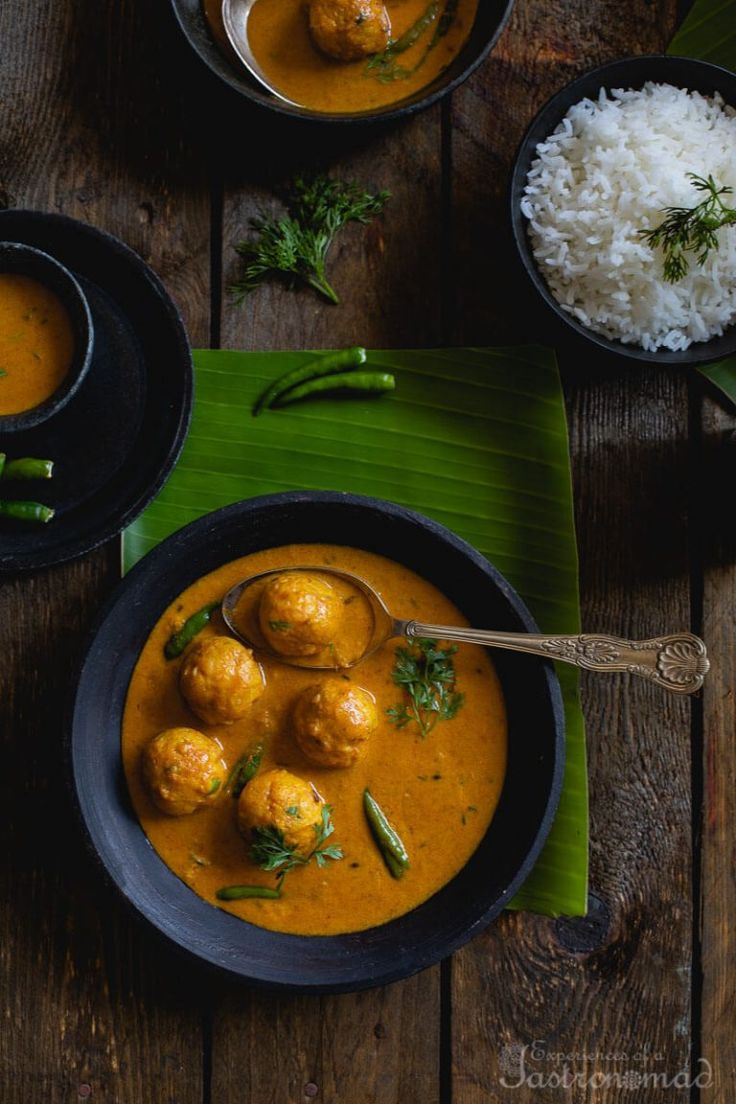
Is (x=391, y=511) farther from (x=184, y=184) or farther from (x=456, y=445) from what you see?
(x=184, y=184)

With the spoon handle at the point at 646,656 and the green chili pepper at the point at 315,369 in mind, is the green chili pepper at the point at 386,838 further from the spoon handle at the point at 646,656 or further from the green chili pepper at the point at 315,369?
the green chili pepper at the point at 315,369

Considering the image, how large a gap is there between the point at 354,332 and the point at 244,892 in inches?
62.5

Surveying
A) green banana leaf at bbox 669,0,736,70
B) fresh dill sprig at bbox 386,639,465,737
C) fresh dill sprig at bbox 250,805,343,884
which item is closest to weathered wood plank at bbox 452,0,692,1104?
green banana leaf at bbox 669,0,736,70

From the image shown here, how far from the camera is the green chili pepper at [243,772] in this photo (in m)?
2.85

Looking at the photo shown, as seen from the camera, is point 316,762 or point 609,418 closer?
point 316,762

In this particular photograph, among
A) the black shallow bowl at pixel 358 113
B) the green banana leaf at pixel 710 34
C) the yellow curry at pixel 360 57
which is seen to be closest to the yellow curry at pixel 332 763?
the black shallow bowl at pixel 358 113

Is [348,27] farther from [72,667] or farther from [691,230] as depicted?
[72,667]

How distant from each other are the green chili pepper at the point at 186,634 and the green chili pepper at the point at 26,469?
55 centimetres

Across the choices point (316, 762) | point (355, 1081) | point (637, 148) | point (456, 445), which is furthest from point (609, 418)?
point (355, 1081)

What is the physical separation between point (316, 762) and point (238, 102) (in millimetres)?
1885

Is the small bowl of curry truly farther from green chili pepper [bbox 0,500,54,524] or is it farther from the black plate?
green chili pepper [bbox 0,500,54,524]

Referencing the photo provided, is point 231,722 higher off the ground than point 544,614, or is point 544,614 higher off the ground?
point 544,614

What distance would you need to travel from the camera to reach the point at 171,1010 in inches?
118

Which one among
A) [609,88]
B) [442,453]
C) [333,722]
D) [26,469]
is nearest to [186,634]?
[333,722]
